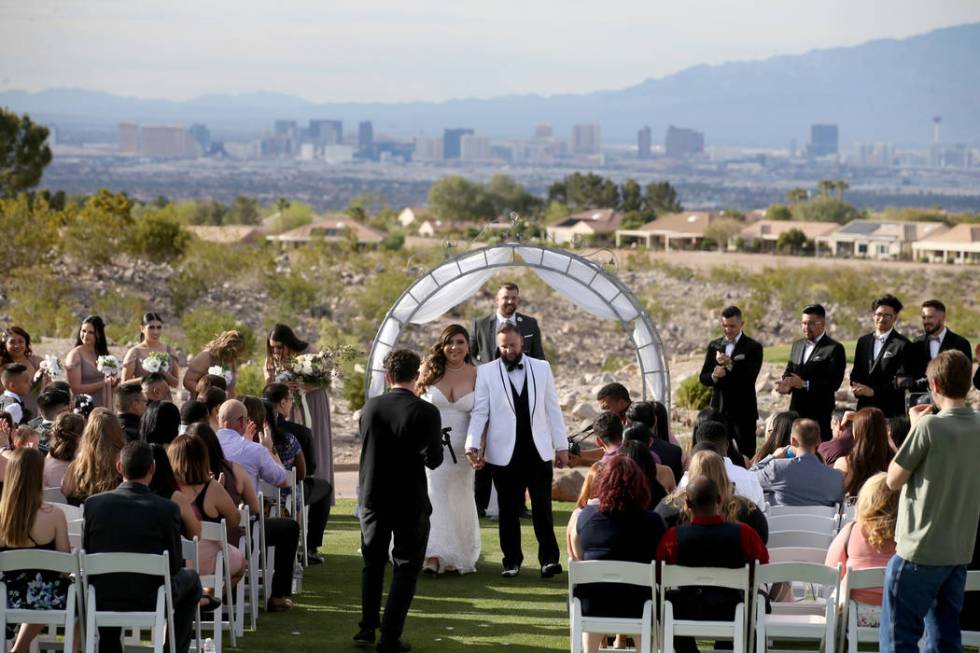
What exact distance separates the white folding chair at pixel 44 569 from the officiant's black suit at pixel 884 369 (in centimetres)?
662

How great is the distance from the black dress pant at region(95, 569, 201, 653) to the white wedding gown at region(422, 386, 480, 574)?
2.89 meters

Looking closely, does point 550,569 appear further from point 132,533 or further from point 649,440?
point 132,533

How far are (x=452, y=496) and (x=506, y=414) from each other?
2.21 feet

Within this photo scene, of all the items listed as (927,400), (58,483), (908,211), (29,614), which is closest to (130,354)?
(58,483)

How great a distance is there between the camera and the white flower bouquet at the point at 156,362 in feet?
33.9

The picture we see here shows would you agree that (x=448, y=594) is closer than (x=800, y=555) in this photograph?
No

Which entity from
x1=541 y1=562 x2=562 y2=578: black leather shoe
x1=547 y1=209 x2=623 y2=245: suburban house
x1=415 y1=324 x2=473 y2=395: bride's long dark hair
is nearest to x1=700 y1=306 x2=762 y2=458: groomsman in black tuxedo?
x1=541 y1=562 x2=562 y2=578: black leather shoe

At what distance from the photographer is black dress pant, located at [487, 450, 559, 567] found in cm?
913

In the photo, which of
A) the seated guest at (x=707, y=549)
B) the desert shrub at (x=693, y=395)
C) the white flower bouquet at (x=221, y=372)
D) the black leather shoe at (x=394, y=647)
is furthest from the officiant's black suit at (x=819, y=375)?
the desert shrub at (x=693, y=395)

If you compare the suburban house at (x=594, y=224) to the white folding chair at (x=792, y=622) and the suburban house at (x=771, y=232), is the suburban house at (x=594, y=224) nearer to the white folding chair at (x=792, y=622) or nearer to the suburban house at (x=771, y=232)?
the suburban house at (x=771, y=232)

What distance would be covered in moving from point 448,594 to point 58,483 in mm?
2576

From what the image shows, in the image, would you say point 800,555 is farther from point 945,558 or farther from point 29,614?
point 29,614

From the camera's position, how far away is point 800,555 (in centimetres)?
670

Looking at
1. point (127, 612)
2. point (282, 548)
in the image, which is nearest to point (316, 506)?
point (282, 548)
